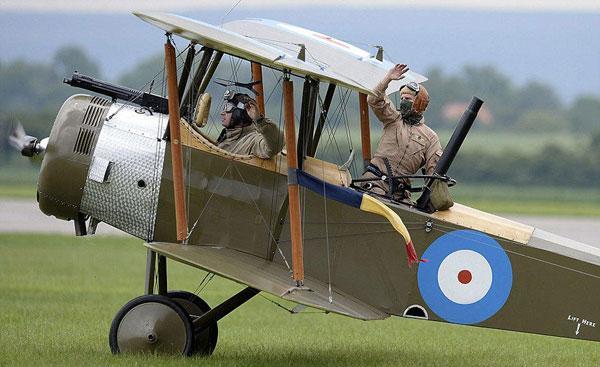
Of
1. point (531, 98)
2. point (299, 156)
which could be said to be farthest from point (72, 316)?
point (531, 98)

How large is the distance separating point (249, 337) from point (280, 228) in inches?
98.3

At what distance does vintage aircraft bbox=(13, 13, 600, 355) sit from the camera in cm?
944

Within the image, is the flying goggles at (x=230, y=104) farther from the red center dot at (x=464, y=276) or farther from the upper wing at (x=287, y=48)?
the red center dot at (x=464, y=276)

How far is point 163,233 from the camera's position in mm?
9789

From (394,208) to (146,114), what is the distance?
207 cm

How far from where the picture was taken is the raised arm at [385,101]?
9.37m

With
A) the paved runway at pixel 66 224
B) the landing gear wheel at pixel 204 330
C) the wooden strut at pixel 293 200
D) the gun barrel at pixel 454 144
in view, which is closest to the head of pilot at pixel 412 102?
the gun barrel at pixel 454 144

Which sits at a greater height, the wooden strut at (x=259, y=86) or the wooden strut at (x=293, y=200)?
the wooden strut at (x=259, y=86)

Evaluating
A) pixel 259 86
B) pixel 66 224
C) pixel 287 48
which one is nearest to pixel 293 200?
pixel 259 86

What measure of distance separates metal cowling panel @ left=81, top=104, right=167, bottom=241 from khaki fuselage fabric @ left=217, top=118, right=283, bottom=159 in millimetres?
546

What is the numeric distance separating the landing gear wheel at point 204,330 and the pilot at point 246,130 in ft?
4.36

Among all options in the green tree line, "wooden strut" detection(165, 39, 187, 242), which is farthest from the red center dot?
the green tree line

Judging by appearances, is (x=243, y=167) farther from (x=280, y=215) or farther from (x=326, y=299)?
(x=326, y=299)

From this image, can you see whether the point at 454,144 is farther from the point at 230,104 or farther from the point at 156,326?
the point at 156,326
